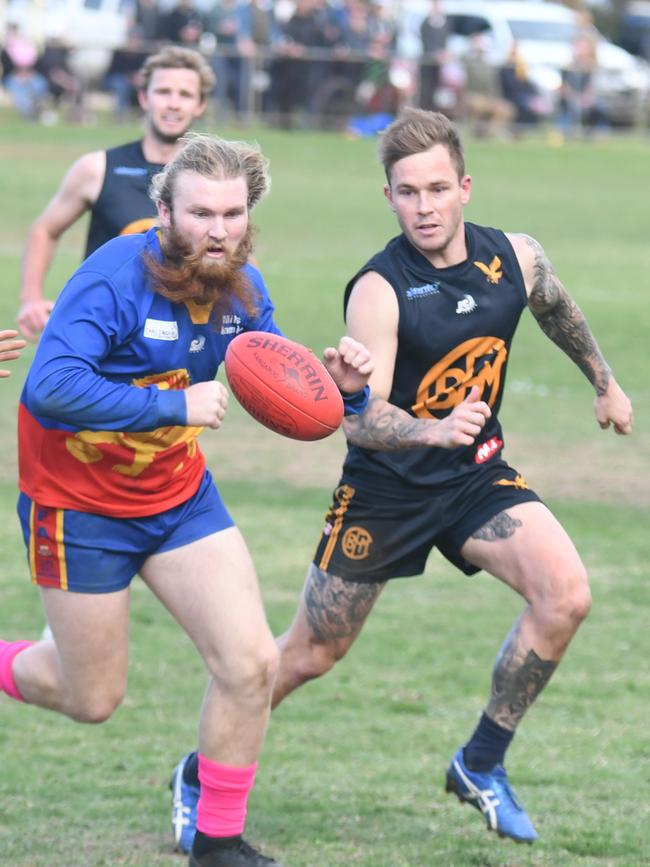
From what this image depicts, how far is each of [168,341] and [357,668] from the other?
285 cm

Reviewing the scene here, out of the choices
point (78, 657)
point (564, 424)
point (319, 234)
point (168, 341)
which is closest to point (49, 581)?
point (78, 657)

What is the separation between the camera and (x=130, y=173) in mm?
7820

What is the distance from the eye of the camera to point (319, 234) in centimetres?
2094

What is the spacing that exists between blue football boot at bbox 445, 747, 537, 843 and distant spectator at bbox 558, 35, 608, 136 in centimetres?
2870

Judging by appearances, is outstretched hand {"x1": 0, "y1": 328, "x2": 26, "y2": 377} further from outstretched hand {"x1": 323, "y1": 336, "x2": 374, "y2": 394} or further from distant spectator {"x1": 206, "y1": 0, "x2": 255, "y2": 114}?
distant spectator {"x1": 206, "y1": 0, "x2": 255, "y2": 114}

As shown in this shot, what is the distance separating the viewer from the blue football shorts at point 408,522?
573 centimetres

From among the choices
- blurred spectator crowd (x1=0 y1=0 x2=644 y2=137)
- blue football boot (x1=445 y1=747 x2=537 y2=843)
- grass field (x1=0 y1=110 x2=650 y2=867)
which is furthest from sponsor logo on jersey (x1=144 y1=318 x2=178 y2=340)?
blurred spectator crowd (x1=0 y1=0 x2=644 y2=137)

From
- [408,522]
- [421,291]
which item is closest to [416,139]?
[421,291]

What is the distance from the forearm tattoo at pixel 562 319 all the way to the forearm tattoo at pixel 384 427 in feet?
2.67

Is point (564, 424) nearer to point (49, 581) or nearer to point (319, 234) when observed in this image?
point (49, 581)

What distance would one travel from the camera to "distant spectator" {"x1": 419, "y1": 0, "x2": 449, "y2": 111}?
3059cm

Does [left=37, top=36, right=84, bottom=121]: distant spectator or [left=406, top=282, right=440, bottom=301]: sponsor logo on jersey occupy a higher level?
[left=406, top=282, right=440, bottom=301]: sponsor logo on jersey

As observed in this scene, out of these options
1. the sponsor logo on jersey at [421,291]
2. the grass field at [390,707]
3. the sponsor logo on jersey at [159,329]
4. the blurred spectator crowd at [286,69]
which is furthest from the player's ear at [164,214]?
the blurred spectator crowd at [286,69]

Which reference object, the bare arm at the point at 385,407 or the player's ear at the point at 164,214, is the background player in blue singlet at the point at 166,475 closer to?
the player's ear at the point at 164,214
